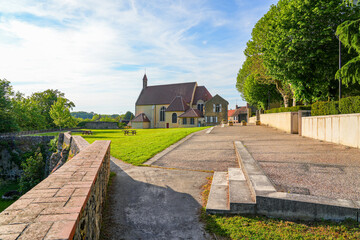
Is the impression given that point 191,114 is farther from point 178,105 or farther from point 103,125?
point 103,125

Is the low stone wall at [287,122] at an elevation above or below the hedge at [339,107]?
below

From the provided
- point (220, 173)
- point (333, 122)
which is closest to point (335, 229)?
point (220, 173)

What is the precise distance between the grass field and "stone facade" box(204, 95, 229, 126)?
5033cm

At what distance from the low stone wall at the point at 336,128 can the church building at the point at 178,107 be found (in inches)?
1541

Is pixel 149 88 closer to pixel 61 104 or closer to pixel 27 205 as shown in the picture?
pixel 61 104

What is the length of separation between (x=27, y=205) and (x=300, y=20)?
19.7 meters

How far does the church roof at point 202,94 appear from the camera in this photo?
192 ft

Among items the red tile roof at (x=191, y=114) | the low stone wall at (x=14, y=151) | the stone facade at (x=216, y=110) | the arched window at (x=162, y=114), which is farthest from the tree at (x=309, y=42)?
the arched window at (x=162, y=114)

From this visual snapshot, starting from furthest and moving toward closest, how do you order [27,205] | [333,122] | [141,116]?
[141,116], [333,122], [27,205]

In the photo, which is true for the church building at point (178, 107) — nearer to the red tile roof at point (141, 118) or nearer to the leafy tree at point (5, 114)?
the red tile roof at point (141, 118)

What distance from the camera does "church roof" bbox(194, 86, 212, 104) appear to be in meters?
58.7

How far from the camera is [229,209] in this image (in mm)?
3748

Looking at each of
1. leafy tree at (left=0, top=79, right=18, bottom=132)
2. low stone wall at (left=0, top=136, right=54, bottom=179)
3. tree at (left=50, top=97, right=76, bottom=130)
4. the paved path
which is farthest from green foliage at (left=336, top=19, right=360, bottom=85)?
tree at (left=50, top=97, right=76, bottom=130)

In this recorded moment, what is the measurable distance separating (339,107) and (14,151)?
97.4 ft
